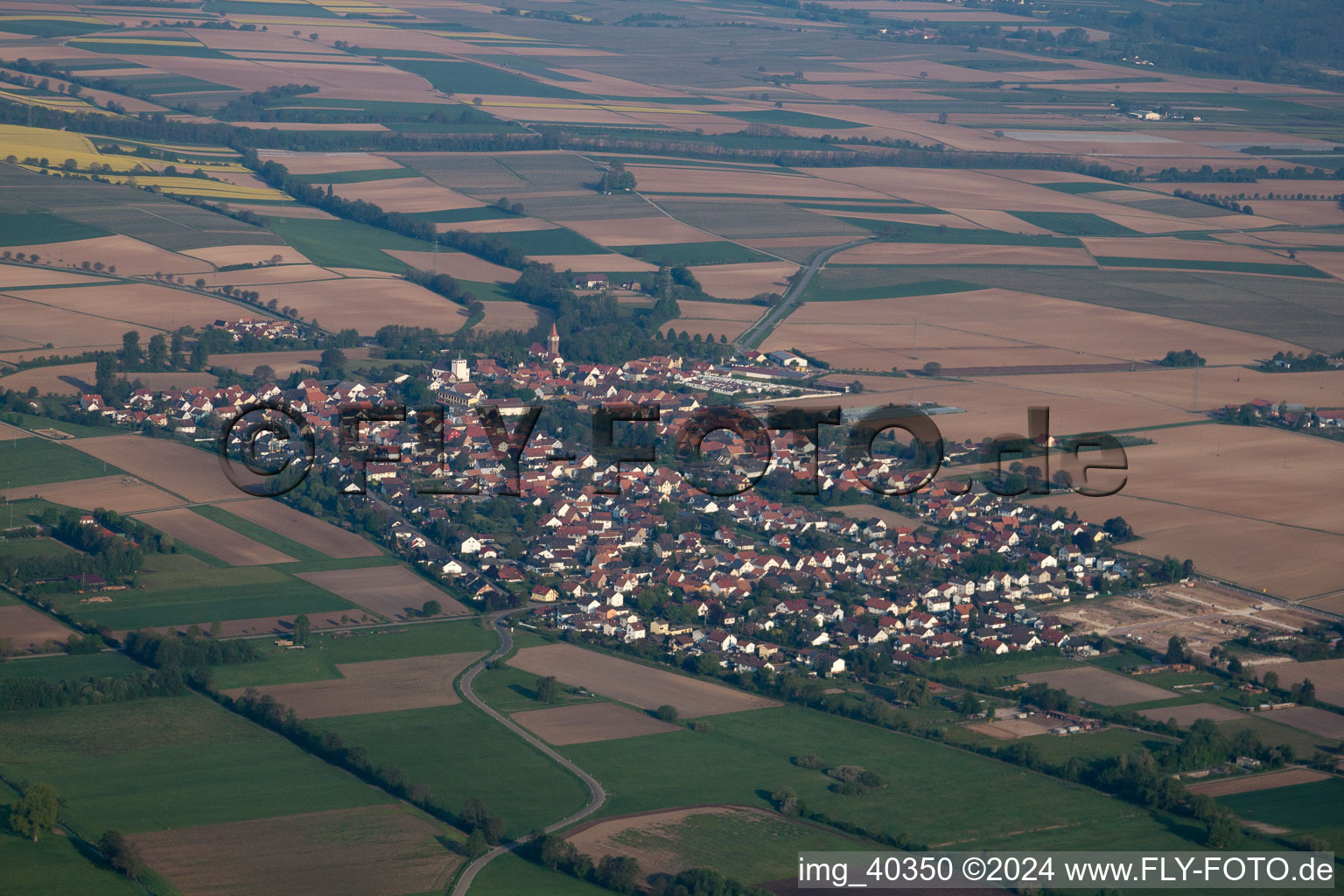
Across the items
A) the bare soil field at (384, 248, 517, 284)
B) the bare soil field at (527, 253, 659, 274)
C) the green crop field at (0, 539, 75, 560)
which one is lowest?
the green crop field at (0, 539, 75, 560)

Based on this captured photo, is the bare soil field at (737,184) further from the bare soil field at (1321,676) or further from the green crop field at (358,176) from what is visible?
the bare soil field at (1321,676)

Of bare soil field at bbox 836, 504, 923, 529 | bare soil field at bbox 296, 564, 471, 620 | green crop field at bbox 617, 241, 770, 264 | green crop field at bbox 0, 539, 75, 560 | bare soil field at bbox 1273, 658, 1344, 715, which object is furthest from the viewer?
green crop field at bbox 617, 241, 770, 264

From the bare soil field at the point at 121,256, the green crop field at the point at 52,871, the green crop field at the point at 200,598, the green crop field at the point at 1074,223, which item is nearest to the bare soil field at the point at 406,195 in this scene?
the bare soil field at the point at 121,256

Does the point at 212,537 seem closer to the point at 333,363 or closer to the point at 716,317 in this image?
the point at 333,363

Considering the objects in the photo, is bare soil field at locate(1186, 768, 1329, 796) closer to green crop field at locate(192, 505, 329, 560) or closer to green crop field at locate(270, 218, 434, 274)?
green crop field at locate(192, 505, 329, 560)

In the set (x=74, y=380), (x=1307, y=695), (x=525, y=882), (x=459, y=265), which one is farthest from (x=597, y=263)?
(x=525, y=882)

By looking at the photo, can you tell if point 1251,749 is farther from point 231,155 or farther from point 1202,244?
point 231,155

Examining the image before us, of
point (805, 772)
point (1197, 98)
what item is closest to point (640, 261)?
point (805, 772)

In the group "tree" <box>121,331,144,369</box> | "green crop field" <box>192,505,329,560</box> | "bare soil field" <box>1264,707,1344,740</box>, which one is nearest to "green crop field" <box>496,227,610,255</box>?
"tree" <box>121,331,144,369</box>
